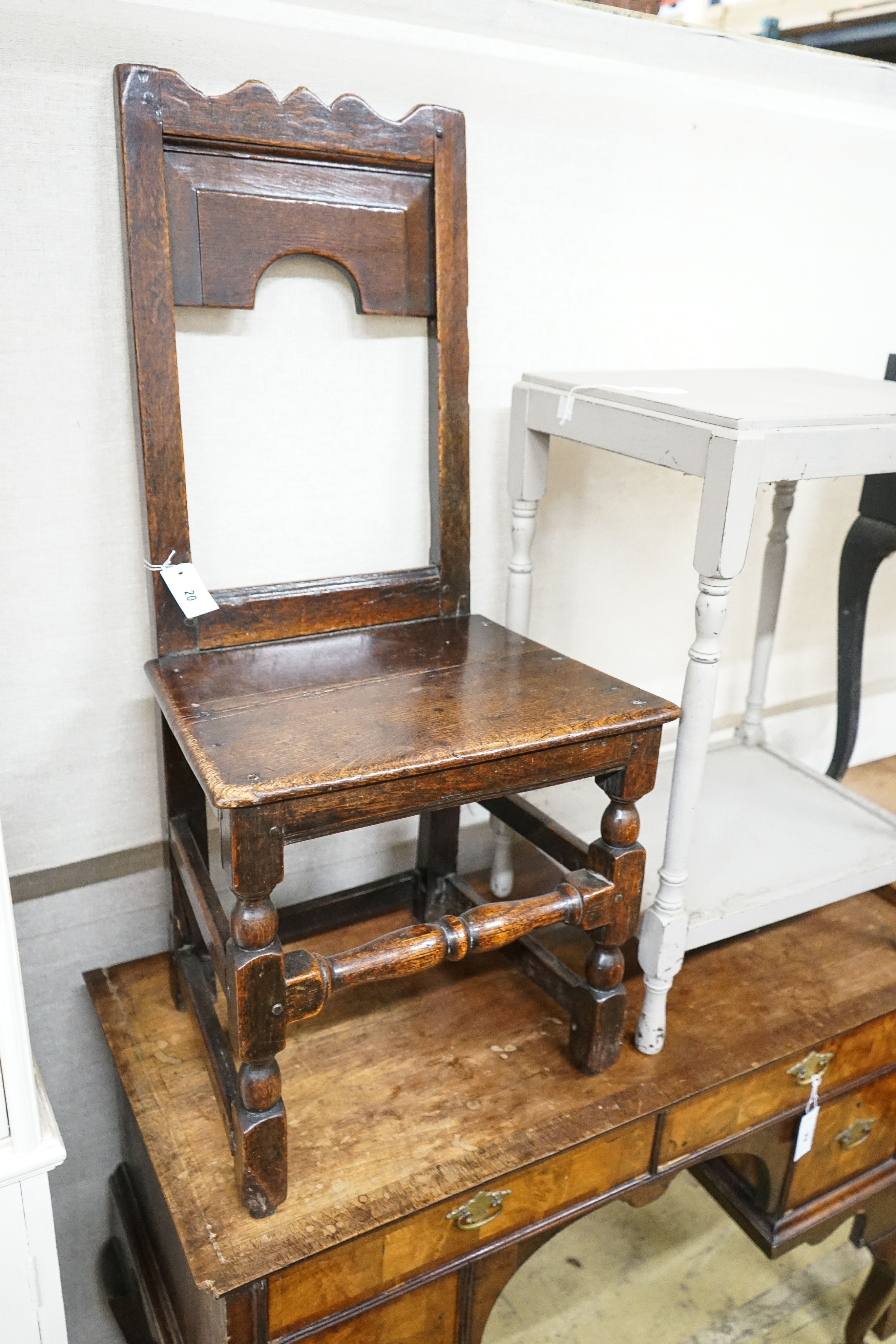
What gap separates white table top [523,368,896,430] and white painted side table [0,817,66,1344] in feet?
2.43

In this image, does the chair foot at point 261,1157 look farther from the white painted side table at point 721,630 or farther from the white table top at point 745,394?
the white table top at point 745,394

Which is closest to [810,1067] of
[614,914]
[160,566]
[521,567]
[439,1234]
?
[614,914]

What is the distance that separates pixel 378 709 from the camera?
0.97 m

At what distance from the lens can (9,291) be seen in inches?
38.5

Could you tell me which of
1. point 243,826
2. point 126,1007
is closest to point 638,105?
point 243,826

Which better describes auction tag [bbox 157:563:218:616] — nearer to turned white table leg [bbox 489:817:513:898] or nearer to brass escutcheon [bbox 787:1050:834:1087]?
turned white table leg [bbox 489:817:513:898]

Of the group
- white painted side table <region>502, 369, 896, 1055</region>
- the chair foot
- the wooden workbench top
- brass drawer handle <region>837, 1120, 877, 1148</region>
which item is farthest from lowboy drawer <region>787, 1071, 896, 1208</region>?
the chair foot

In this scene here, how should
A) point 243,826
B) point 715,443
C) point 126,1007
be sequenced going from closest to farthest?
1. point 243,826
2. point 715,443
3. point 126,1007

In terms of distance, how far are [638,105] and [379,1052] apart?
1220 millimetres

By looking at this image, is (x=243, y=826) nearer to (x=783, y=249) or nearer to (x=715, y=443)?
(x=715, y=443)

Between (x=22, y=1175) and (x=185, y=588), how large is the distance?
57cm

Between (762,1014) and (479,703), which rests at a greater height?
(479,703)

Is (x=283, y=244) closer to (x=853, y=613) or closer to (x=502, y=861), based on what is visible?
(x=502, y=861)

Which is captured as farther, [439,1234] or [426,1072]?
[426,1072]
